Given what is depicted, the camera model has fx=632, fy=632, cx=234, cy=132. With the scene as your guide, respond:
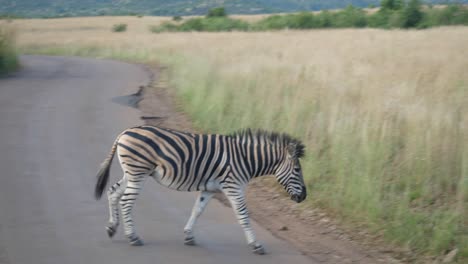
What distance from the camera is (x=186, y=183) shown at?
6168 mm

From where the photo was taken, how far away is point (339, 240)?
6.91 metres

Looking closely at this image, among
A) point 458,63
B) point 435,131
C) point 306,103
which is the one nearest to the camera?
point 435,131

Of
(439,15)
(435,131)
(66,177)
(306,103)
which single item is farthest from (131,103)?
(439,15)

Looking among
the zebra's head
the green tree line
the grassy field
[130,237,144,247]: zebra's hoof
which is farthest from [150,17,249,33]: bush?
[130,237,144,247]: zebra's hoof

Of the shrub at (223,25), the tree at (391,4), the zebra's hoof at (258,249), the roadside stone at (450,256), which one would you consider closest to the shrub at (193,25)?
the shrub at (223,25)

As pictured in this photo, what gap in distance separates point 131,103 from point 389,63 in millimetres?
6138

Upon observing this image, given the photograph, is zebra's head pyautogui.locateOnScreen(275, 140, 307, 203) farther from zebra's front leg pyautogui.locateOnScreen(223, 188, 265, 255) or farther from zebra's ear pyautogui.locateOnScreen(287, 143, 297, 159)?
zebra's front leg pyautogui.locateOnScreen(223, 188, 265, 255)

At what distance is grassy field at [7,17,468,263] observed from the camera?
7.17 meters

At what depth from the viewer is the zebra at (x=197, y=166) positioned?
609 centimetres

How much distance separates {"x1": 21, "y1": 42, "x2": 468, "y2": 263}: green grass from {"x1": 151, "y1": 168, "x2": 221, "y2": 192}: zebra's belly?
2.00 m

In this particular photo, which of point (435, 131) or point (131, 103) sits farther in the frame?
point (131, 103)

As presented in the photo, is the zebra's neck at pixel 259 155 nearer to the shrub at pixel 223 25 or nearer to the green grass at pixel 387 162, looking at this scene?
the green grass at pixel 387 162

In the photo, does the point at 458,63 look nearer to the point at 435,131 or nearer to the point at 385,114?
the point at 385,114

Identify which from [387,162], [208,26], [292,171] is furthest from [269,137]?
[208,26]
